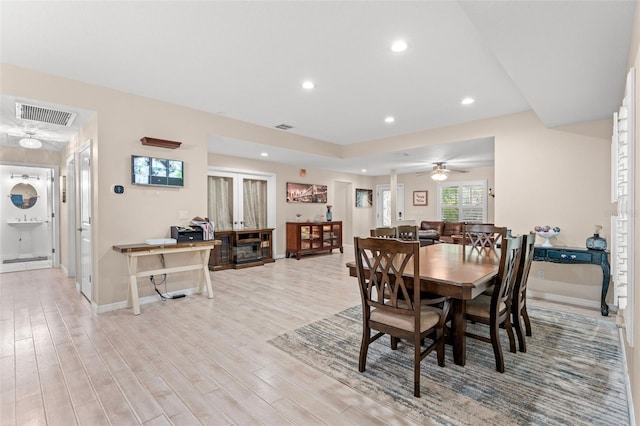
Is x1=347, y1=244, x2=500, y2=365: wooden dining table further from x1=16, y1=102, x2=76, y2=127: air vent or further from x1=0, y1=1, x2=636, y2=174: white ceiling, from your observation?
x1=16, y1=102, x2=76, y2=127: air vent

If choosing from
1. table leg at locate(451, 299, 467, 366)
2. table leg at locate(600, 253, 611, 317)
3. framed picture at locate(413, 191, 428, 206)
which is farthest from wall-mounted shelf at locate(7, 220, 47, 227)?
table leg at locate(600, 253, 611, 317)

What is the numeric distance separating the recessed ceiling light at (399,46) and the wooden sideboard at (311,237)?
5189mm

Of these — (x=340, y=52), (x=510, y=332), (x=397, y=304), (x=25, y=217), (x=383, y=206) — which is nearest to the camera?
(x=397, y=304)

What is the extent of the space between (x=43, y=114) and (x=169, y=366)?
3403 millimetres

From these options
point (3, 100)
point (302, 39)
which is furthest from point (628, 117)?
point (3, 100)

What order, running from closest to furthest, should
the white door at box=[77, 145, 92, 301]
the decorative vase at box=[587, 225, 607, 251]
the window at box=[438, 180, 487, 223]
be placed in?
1. the decorative vase at box=[587, 225, 607, 251]
2. the white door at box=[77, 145, 92, 301]
3. the window at box=[438, 180, 487, 223]

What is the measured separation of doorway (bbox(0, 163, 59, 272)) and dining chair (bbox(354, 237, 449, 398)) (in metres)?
7.31

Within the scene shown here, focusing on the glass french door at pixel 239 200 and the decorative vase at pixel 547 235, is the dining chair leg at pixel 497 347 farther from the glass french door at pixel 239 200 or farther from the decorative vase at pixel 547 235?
the glass french door at pixel 239 200

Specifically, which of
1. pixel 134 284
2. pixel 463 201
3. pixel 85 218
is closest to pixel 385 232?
pixel 134 284

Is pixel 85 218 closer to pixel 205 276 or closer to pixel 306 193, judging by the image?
pixel 205 276

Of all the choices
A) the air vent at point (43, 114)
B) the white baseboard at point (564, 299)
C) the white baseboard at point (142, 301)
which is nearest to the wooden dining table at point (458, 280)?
the white baseboard at point (564, 299)

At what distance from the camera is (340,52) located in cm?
271

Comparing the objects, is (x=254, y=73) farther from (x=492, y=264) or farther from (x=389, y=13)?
(x=492, y=264)

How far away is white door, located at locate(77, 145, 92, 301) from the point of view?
12.6 feet
